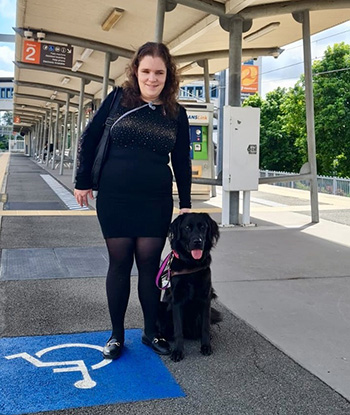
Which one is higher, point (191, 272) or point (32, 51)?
point (32, 51)

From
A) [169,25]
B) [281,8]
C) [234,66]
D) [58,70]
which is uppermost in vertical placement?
[58,70]

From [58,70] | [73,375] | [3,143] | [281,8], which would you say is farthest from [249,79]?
[3,143]

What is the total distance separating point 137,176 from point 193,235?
0.54 m

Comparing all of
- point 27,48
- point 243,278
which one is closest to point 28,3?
point 27,48

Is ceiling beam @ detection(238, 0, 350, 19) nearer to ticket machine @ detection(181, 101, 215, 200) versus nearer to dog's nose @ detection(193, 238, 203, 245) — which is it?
ticket machine @ detection(181, 101, 215, 200)

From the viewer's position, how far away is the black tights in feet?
11.8

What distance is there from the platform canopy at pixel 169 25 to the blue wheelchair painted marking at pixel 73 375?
6.37 metres

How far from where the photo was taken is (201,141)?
14.8m

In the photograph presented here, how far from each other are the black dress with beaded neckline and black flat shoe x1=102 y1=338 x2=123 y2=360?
2.44ft

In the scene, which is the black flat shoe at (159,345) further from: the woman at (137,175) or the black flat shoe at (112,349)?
the black flat shoe at (112,349)

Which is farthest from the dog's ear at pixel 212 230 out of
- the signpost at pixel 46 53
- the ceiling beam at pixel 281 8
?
the signpost at pixel 46 53

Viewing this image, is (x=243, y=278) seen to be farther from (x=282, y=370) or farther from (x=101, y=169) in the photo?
(x=101, y=169)

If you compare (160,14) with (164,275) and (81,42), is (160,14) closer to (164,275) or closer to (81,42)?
(81,42)

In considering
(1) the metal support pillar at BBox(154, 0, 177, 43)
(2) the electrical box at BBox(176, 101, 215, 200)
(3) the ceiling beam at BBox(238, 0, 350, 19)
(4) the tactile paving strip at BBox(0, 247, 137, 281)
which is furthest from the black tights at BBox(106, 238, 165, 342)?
(2) the electrical box at BBox(176, 101, 215, 200)
